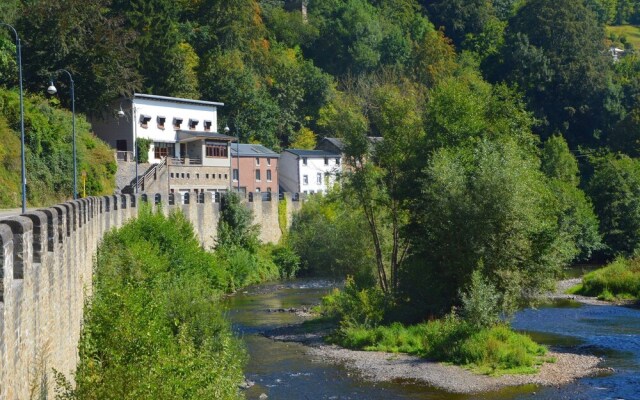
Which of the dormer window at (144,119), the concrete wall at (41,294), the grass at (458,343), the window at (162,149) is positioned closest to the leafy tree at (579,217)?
the grass at (458,343)

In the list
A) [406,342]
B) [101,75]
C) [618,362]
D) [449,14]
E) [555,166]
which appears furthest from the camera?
[449,14]

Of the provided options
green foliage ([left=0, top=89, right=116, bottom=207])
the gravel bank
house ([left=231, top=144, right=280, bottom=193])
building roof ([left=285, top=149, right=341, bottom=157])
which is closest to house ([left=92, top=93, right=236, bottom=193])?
house ([left=231, top=144, right=280, bottom=193])

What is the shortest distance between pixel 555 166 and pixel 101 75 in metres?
42.7

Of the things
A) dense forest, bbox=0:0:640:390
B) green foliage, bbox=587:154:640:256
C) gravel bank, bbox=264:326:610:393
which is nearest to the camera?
gravel bank, bbox=264:326:610:393

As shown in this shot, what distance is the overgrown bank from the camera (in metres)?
17.1

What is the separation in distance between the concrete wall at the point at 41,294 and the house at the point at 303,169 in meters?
61.7

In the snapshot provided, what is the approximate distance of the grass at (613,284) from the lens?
5312 centimetres

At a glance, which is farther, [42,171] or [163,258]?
[42,171]

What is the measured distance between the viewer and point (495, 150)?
4012 cm

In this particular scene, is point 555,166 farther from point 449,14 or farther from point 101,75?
point 449,14

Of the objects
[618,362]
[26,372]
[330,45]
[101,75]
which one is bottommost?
[618,362]

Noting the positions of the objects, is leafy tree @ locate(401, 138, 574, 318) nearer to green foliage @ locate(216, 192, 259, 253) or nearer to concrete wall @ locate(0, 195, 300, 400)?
concrete wall @ locate(0, 195, 300, 400)

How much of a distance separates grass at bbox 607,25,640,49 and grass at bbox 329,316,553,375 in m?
148

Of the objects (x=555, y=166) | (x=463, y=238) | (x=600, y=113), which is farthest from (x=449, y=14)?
(x=463, y=238)
